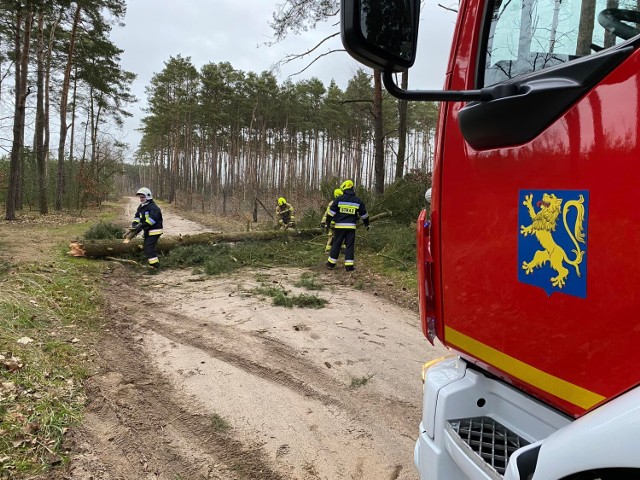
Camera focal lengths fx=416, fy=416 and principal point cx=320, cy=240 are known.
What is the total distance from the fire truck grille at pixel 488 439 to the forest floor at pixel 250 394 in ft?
4.63

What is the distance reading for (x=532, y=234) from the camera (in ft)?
3.98

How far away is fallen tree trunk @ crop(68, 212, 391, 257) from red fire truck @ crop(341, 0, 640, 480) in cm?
919

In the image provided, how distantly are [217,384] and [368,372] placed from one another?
142 centimetres

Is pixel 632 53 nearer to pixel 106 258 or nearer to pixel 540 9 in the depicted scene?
pixel 540 9

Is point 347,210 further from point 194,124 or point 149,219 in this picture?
point 194,124

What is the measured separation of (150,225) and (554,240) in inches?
350

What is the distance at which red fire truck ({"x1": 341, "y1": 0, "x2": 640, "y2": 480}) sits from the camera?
987 mm

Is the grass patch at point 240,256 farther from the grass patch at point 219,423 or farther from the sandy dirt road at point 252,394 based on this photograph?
the grass patch at point 219,423

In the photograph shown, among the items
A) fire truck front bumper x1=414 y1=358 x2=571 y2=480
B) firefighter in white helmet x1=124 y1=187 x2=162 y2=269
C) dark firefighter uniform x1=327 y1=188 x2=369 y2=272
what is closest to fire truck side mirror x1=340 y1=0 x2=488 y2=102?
fire truck front bumper x1=414 y1=358 x2=571 y2=480

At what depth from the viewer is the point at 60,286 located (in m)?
6.34

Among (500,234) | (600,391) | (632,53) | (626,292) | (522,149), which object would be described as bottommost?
(600,391)

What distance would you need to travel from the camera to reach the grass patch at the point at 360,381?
12.4ft

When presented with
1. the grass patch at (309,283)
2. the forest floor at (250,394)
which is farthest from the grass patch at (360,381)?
the grass patch at (309,283)

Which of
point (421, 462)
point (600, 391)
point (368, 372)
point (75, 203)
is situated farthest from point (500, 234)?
point (75, 203)
